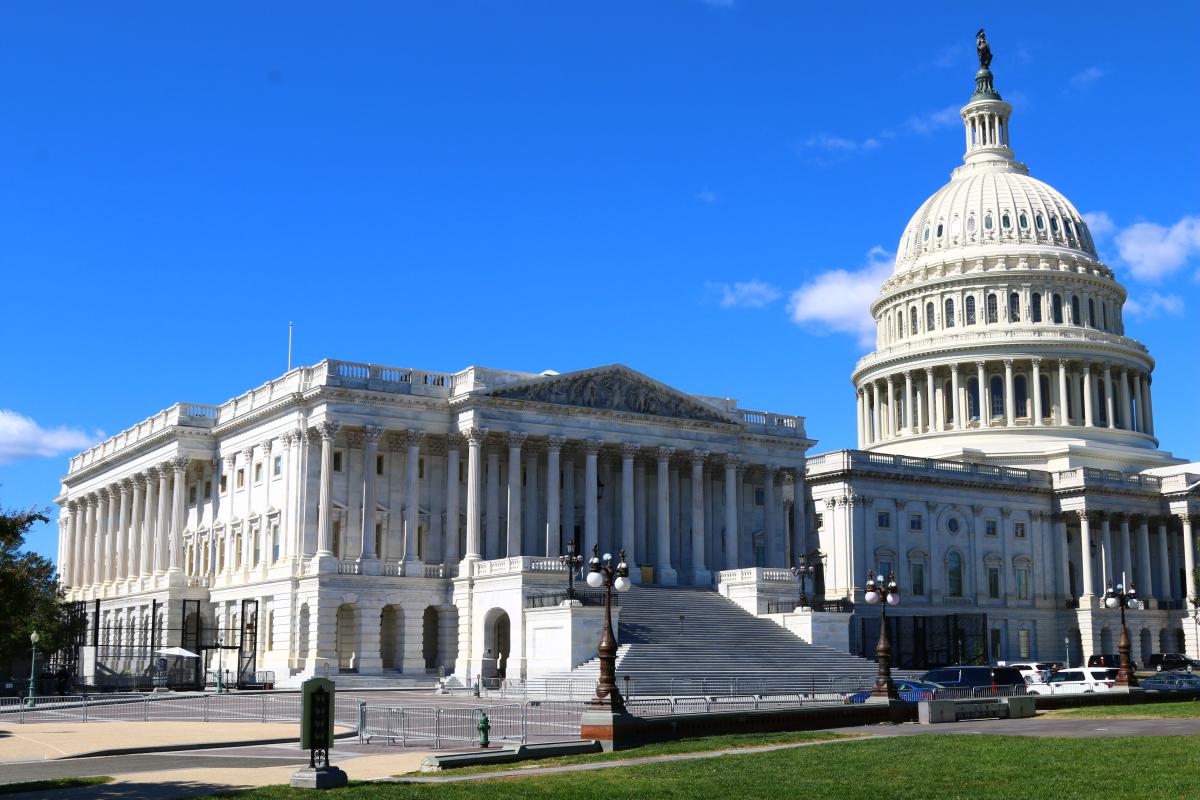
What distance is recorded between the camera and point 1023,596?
10888cm

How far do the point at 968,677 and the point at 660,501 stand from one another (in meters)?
30.6

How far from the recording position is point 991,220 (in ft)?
429

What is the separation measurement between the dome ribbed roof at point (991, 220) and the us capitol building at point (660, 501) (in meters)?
0.39

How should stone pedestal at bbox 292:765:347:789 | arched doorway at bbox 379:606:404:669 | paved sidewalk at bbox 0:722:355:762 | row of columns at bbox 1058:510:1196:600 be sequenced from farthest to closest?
row of columns at bbox 1058:510:1196:600 → arched doorway at bbox 379:606:404:669 → paved sidewalk at bbox 0:722:355:762 → stone pedestal at bbox 292:765:347:789

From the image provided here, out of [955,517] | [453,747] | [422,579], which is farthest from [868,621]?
[453,747]

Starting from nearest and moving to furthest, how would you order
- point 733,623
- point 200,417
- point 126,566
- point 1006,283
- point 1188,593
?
point 733,623 → point 200,417 → point 126,566 → point 1188,593 → point 1006,283

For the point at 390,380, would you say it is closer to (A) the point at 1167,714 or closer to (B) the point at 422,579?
(B) the point at 422,579

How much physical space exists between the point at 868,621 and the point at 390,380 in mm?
35590

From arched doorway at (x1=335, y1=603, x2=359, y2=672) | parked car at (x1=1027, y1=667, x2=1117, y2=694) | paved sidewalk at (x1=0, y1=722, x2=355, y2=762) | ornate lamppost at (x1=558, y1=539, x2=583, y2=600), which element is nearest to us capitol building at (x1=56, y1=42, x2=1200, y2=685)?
arched doorway at (x1=335, y1=603, x2=359, y2=672)

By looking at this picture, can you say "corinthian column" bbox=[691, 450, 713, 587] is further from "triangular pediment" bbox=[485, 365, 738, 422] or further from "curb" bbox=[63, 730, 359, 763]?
"curb" bbox=[63, 730, 359, 763]

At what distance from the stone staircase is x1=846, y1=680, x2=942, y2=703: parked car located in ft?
33.7

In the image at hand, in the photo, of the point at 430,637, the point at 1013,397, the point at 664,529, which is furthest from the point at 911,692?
the point at 1013,397

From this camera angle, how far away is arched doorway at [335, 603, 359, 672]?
249ft

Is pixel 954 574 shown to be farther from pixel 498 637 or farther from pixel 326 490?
pixel 326 490
